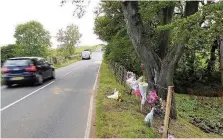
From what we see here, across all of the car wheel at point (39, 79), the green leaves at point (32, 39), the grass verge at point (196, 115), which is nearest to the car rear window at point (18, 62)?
the car wheel at point (39, 79)

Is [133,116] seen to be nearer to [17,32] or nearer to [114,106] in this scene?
[114,106]

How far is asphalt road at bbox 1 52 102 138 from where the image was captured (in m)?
7.18

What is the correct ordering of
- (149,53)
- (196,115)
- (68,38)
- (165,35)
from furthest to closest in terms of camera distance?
(68,38), (196,115), (165,35), (149,53)

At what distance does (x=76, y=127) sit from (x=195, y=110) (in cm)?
996

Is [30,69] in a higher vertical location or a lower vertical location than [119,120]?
higher

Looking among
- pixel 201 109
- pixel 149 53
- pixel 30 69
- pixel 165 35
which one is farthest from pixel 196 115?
pixel 30 69

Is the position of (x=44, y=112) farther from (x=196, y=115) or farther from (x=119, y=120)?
(x=196, y=115)

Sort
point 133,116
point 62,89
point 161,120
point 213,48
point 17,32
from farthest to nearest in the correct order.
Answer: point 17,32
point 213,48
point 62,89
point 161,120
point 133,116

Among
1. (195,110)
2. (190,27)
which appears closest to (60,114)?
(190,27)

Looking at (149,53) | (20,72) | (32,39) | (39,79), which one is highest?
(32,39)

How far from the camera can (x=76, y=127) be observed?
7574 millimetres

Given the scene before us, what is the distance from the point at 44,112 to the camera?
919cm

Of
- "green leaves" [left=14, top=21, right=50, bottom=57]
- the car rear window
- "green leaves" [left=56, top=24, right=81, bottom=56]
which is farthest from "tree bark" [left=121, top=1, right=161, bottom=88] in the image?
"green leaves" [left=56, top=24, right=81, bottom=56]

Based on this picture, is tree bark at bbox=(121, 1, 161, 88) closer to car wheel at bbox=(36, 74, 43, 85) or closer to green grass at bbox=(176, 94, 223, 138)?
green grass at bbox=(176, 94, 223, 138)
